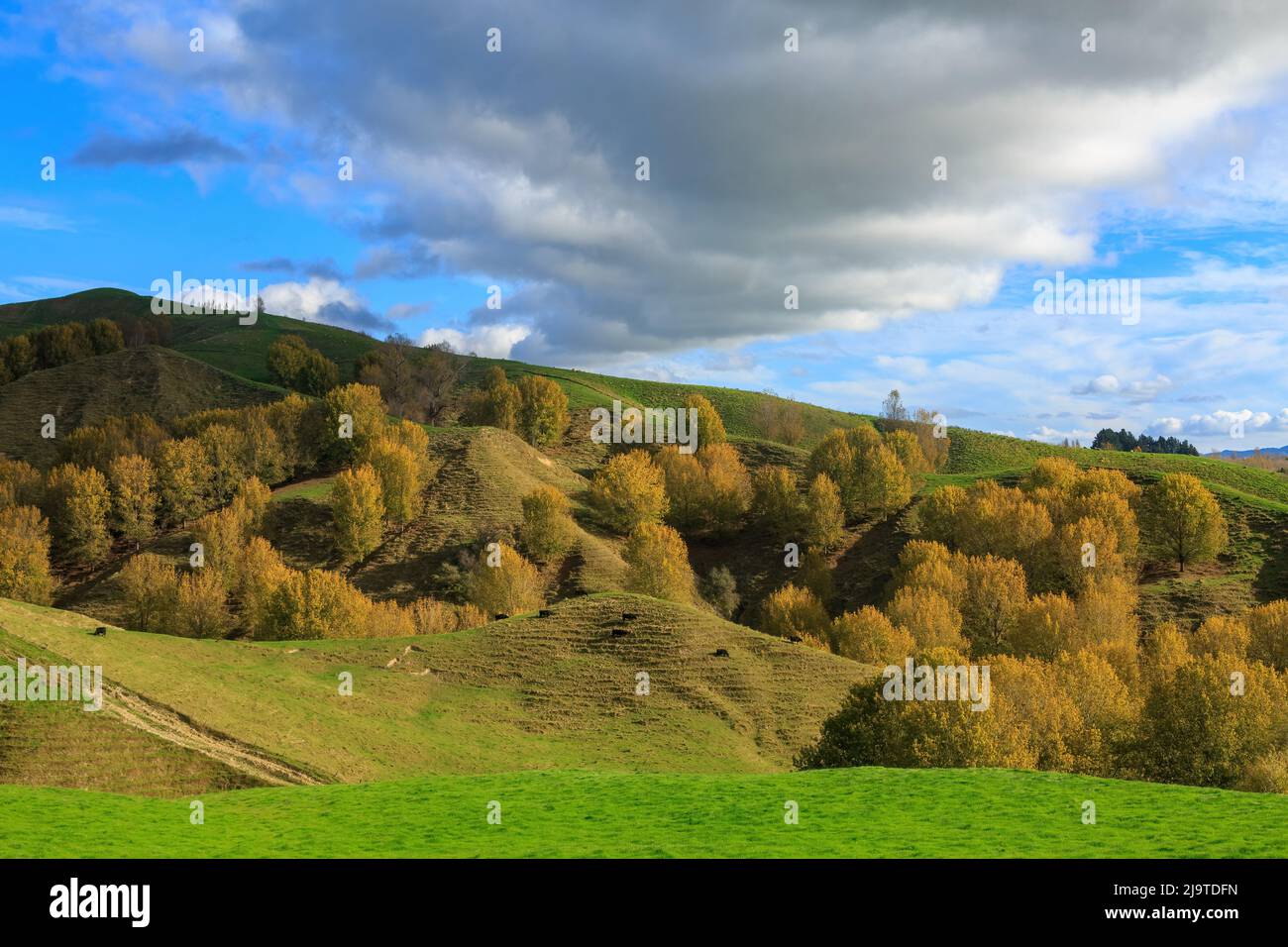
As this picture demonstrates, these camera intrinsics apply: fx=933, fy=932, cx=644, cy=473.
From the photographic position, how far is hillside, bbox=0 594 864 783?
41844 millimetres

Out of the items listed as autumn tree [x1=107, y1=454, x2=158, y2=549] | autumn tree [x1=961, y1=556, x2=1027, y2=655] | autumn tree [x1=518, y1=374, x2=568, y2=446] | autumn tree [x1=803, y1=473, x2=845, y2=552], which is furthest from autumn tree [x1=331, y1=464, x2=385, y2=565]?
autumn tree [x1=961, y1=556, x2=1027, y2=655]

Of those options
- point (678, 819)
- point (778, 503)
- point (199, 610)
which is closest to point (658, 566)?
point (778, 503)

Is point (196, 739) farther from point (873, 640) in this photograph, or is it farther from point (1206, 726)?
point (873, 640)

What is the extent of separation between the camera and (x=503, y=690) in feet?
187

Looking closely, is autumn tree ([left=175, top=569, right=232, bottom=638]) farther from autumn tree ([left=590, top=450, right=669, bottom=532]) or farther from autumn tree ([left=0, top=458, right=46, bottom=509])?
autumn tree ([left=590, top=450, right=669, bottom=532])

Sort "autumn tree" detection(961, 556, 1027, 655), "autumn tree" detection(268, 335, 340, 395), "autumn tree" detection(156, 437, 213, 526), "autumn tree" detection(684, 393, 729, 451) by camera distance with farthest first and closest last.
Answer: "autumn tree" detection(268, 335, 340, 395), "autumn tree" detection(684, 393, 729, 451), "autumn tree" detection(156, 437, 213, 526), "autumn tree" detection(961, 556, 1027, 655)

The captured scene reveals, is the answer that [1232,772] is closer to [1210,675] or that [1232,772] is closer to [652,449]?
[1210,675]

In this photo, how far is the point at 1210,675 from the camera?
52.9 metres

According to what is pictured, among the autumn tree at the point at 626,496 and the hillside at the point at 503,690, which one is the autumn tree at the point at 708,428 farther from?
the hillside at the point at 503,690

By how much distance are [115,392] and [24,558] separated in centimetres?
6816

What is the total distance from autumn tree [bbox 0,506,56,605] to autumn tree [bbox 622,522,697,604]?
61086mm

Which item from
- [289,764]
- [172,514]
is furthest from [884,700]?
[172,514]

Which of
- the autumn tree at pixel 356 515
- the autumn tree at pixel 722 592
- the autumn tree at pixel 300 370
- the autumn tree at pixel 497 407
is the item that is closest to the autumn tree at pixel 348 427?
the autumn tree at pixel 356 515
